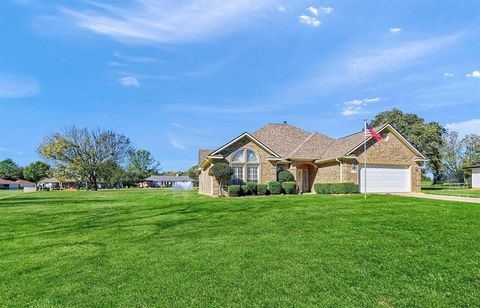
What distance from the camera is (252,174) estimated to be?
25547 millimetres

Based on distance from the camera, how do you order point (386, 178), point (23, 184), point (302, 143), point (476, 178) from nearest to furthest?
point (386, 178) → point (302, 143) → point (476, 178) → point (23, 184)

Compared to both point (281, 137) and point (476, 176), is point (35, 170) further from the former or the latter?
point (476, 176)

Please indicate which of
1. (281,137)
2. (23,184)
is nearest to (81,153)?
(281,137)

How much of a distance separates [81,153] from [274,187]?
4253 centimetres

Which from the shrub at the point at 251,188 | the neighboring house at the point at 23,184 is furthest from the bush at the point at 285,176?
the neighboring house at the point at 23,184

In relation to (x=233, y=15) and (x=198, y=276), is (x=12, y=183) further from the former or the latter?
(x=198, y=276)

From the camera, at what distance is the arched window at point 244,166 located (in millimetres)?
25219

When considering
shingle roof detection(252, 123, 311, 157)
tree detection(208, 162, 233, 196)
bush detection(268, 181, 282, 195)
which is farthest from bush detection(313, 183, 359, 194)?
tree detection(208, 162, 233, 196)

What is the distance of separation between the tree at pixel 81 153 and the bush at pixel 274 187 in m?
40.7

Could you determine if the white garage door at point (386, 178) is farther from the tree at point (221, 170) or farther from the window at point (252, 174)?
the tree at point (221, 170)

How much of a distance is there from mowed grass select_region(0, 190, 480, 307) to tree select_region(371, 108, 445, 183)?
111ft

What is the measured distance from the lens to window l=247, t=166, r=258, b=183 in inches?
1003

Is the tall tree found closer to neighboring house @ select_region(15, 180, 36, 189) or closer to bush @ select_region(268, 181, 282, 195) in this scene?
bush @ select_region(268, 181, 282, 195)

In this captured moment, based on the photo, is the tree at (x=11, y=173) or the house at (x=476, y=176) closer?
the house at (x=476, y=176)
